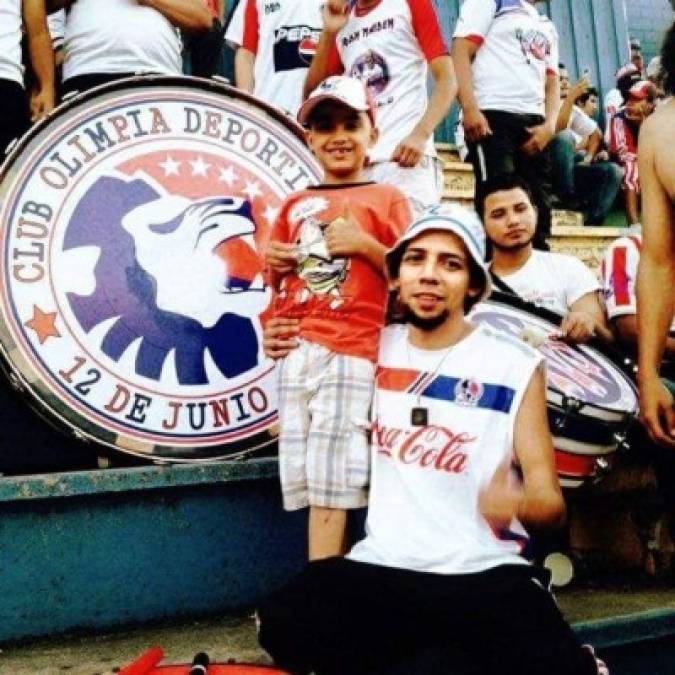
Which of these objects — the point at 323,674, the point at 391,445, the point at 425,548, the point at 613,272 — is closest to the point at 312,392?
the point at 391,445

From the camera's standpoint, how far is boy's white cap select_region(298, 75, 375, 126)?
8.68 feet

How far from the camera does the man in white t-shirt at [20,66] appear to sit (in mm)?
3113

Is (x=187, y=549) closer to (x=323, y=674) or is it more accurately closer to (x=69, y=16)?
(x=323, y=674)

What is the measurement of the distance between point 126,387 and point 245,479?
0.38 m

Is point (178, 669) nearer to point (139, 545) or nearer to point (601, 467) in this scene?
point (139, 545)

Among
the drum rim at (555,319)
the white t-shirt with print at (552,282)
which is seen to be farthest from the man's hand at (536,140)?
the drum rim at (555,319)

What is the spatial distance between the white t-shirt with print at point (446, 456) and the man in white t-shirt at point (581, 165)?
17.7 ft

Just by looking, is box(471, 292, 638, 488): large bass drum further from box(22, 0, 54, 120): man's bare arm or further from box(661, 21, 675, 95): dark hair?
box(22, 0, 54, 120): man's bare arm

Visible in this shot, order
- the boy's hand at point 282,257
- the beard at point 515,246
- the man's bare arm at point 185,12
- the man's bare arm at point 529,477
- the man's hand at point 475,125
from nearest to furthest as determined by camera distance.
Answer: the man's bare arm at point 529,477, the boy's hand at point 282,257, the man's bare arm at point 185,12, the beard at point 515,246, the man's hand at point 475,125

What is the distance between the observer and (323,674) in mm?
2008

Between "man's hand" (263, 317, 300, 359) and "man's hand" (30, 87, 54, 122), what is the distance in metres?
1.13

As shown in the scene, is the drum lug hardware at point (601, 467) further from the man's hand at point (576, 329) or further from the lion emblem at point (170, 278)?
the lion emblem at point (170, 278)

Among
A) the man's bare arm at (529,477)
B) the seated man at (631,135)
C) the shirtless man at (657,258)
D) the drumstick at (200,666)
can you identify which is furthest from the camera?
the seated man at (631,135)

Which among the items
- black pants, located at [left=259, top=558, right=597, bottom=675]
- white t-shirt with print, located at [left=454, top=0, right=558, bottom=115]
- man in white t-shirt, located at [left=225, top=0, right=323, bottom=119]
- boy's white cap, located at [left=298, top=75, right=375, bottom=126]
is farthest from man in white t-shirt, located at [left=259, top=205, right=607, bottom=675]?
white t-shirt with print, located at [left=454, top=0, right=558, bottom=115]
